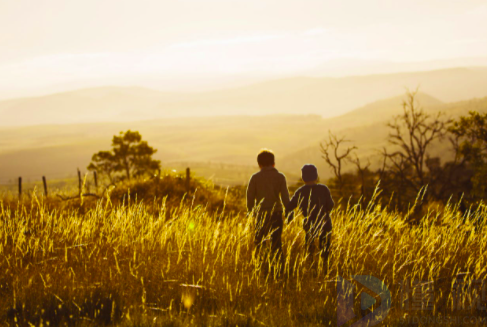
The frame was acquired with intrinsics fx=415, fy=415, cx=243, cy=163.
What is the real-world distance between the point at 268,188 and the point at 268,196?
0.12 metres

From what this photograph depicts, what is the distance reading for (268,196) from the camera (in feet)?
20.1

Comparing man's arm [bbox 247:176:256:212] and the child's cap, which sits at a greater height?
the child's cap

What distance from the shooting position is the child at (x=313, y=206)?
6.03 metres

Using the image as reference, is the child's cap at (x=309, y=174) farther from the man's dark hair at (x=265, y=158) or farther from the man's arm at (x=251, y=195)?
the man's arm at (x=251, y=195)

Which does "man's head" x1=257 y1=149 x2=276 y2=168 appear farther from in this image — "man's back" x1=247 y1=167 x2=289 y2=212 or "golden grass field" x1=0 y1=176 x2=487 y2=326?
"golden grass field" x1=0 y1=176 x2=487 y2=326

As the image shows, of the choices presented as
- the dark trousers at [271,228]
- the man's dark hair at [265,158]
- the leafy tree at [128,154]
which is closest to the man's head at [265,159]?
the man's dark hair at [265,158]

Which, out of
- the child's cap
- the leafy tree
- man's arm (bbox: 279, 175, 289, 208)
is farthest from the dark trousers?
the leafy tree

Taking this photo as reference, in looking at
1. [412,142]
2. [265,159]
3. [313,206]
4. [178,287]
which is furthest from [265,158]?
[412,142]

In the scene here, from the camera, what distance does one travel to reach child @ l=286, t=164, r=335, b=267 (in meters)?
6.03

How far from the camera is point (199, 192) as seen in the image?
17875 mm

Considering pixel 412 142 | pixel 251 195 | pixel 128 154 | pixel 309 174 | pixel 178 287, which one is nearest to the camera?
pixel 178 287

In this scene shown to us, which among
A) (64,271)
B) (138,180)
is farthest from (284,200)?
(138,180)

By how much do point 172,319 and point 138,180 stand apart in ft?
49.9

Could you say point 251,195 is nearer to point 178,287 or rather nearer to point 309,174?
point 309,174
